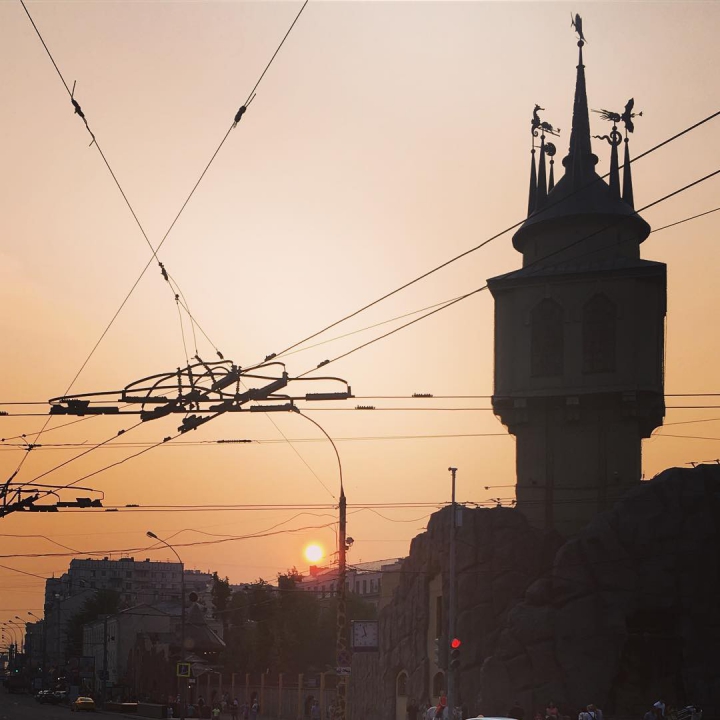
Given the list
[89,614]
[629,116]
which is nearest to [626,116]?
[629,116]

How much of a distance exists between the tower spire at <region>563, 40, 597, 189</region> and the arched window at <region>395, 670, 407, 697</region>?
28732 mm

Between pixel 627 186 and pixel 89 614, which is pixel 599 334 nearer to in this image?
pixel 627 186

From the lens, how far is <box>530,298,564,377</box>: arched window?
198 feet

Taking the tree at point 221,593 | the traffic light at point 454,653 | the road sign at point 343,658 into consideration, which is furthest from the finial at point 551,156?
the tree at point 221,593

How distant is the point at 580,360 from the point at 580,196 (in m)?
9.34

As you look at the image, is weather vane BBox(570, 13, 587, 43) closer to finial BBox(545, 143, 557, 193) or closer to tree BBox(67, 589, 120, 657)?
finial BBox(545, 143, 557, 193)

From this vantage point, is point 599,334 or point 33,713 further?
point 33,713

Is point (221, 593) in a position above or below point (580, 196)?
below

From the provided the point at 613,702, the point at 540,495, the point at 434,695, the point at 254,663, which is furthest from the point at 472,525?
the point at 254,663

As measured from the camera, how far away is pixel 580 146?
67062 millimetres

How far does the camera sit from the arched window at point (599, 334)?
59.2 m

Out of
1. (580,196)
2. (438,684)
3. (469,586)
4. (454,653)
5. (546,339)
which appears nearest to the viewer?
(454,653)

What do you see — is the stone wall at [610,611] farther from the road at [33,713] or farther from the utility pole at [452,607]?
the road at [33,713]

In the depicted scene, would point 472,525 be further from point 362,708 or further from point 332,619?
point 332,619
